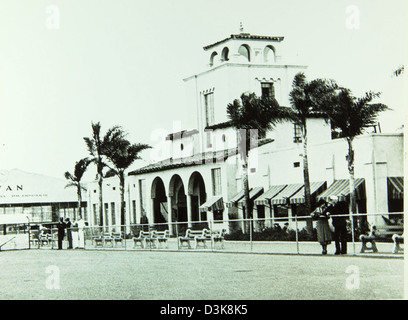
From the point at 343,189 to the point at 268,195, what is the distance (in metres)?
6.23

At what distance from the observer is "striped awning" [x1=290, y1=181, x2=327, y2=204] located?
33.1 m

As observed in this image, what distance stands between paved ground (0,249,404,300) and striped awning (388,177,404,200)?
12036mm

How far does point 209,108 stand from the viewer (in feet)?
151

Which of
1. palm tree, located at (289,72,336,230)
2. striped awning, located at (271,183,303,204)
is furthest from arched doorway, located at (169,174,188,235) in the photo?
palm tree, located at (289,72,336,230)

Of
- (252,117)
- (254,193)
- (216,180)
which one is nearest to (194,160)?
(216,180)

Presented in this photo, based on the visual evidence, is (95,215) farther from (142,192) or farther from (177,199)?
(177,199)

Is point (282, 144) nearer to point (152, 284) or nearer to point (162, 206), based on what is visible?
point (162, 206)

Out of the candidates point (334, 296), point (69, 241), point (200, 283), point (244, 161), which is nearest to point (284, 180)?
point (244, 161)

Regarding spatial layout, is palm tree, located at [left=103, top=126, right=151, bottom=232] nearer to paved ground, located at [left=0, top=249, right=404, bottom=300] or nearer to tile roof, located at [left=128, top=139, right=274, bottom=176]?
tile roof, located at [left=128, top=139, right=274, bottom=176]

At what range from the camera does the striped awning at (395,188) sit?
29578 mm

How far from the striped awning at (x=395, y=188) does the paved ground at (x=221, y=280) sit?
12036 millimetres

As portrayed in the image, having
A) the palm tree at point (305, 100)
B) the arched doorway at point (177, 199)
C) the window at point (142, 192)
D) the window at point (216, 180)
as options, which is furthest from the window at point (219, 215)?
the palm tree at point (305, 100)

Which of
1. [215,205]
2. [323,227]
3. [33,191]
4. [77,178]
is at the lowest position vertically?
[323,227]

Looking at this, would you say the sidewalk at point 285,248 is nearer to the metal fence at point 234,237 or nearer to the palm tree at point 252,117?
the metal fence at point 234,237
